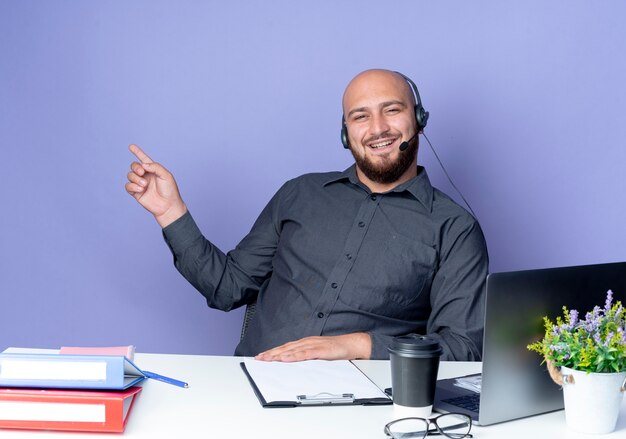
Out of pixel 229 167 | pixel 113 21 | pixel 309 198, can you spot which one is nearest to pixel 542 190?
pixel 309 198

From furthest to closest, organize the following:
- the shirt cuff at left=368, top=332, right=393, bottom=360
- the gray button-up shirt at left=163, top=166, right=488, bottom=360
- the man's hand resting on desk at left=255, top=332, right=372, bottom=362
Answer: the gray button-up shirt at left=163, top=166, right=488, bottom=360 → the shirt cuff at left=368, top=332, right=393, bottom=360 → the man's hand resting on desk at left=255, top=332, right=372, bottom=362

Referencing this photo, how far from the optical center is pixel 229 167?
267 cm

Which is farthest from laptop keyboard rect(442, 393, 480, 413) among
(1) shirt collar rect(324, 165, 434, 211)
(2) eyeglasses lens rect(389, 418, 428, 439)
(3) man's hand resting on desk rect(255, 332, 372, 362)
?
(1) shirt collar rect(324, 165, 434, 211)

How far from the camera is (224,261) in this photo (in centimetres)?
224

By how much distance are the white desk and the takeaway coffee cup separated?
0.04m

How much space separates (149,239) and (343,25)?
1.03 metres

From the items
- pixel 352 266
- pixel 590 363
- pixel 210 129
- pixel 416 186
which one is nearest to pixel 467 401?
pixel 590 363

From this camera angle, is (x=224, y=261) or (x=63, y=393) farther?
(x=224, y=261)

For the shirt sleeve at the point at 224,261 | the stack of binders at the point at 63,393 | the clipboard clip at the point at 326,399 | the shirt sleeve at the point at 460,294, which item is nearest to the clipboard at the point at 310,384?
the clipboard clip at the point at 326,399

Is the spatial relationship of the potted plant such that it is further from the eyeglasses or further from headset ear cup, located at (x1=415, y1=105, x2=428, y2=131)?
headset ear cup, located at (x1=415, y1=105, x2=428, y2=131)

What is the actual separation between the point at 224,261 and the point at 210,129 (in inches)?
24.4

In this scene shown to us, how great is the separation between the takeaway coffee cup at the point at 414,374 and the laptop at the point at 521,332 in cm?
7

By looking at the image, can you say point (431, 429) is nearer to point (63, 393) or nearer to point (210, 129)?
point (63, 393)

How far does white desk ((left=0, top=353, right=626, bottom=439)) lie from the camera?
1.09 meters
